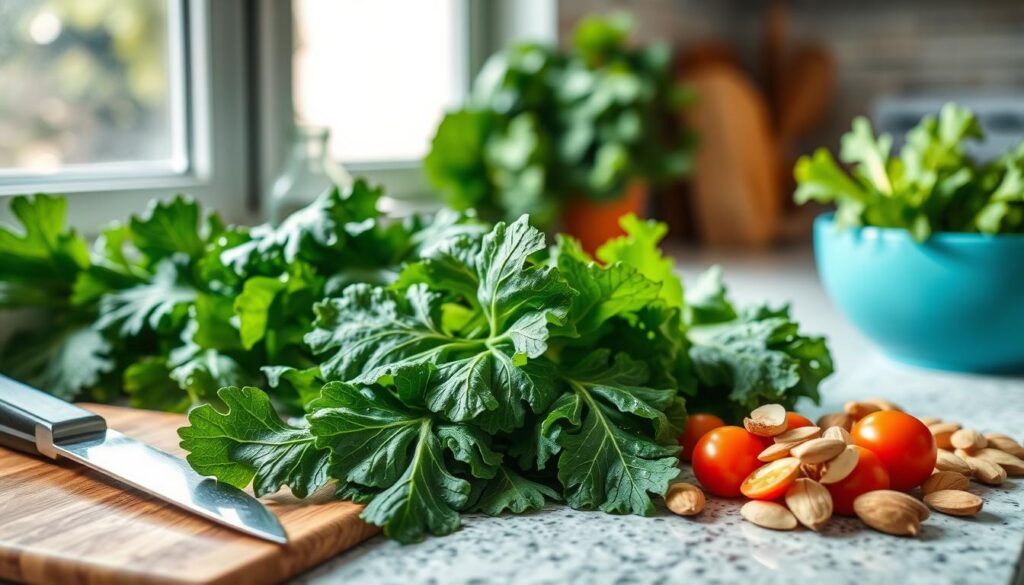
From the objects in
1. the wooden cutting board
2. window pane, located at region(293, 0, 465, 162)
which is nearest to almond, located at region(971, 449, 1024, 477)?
the wooden cutting board

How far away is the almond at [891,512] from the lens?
24.1 inches

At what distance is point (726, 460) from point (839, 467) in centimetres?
7

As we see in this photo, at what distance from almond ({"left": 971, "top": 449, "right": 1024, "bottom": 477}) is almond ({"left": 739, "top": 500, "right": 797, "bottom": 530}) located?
0.71 feet

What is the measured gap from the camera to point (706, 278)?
98 cm

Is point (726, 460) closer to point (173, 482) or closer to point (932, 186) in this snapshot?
point (173, 482)

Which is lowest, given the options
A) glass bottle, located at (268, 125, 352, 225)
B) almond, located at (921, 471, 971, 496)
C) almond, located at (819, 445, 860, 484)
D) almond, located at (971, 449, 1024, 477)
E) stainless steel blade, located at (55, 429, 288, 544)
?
almond, located at (971, 449, 1024, 477)

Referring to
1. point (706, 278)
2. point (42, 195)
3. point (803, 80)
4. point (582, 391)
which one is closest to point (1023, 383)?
point (706, 278)

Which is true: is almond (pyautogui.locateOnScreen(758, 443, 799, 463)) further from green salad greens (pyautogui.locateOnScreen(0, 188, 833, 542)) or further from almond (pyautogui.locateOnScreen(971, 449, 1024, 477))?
almond (pyautogui.locateOnScreen(971, 449, 1024, 477))

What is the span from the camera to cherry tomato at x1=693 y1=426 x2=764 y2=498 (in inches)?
26.5

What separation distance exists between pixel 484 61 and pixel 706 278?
110 cm

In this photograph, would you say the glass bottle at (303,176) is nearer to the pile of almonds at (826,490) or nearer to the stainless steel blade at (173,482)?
the stainless steel blade at (173,482)

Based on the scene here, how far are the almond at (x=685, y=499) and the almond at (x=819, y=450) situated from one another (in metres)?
0.07

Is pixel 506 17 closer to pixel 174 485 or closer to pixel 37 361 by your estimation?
pixel 37 361

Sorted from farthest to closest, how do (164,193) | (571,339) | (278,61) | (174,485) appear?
(278,61), (164,193), (571,339), (174,485)
